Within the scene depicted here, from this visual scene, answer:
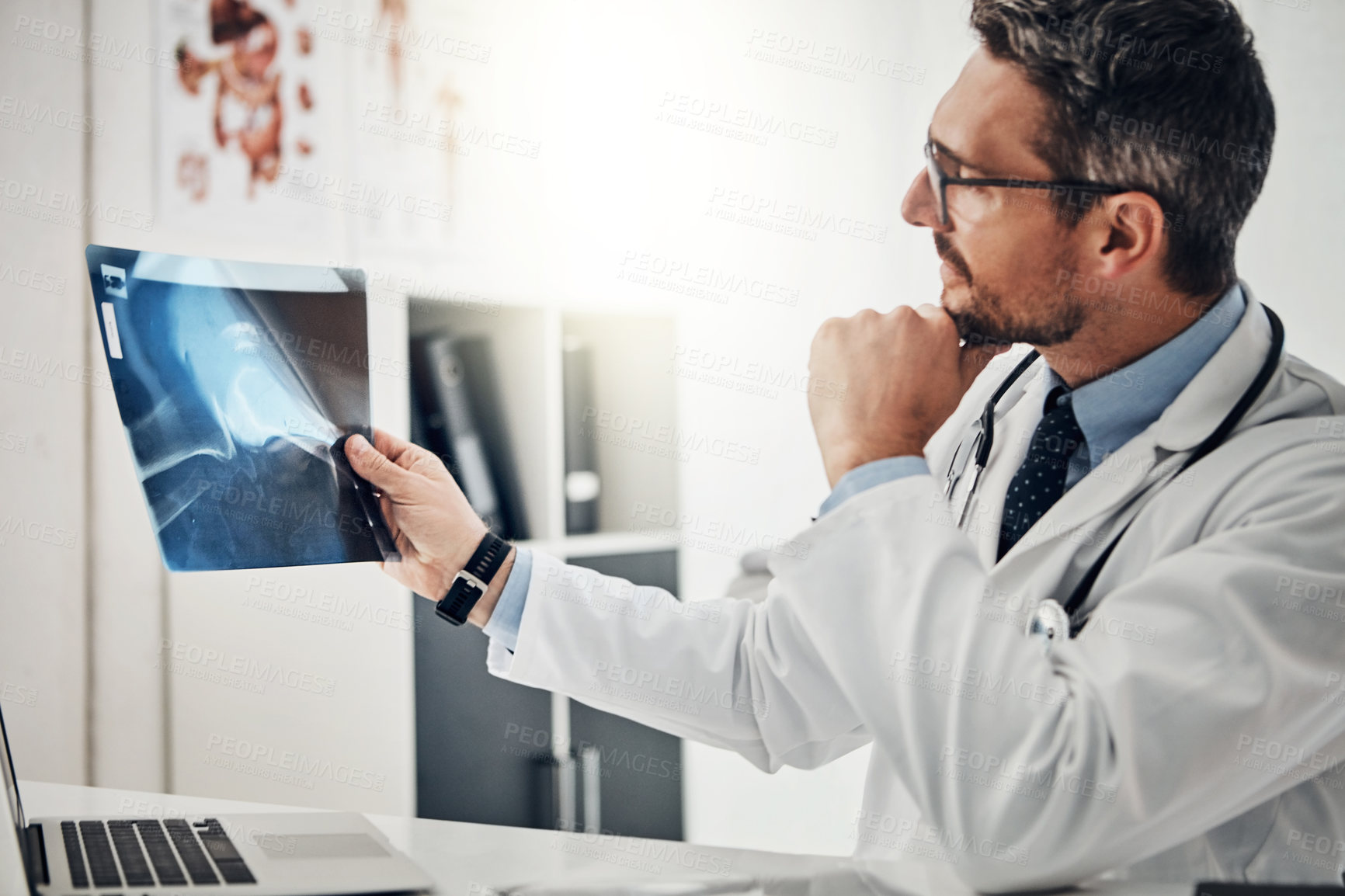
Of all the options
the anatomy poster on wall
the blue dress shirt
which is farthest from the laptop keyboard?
the anatomy poster on wall

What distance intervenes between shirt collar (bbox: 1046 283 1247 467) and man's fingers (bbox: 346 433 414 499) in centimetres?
84

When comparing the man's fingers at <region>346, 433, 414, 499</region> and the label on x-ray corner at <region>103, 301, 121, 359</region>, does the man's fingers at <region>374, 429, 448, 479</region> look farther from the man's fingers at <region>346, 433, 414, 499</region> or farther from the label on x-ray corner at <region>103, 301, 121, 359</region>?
the label on x-ray corner at <region>103, 301, 121, 359</region>

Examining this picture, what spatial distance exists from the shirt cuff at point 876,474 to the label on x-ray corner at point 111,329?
81 centimetres

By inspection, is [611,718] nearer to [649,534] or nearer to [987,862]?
[649,534]

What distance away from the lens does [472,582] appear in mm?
1283

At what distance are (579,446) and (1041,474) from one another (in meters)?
0.99

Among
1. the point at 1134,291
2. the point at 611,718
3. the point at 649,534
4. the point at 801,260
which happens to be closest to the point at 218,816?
the point at 611,718

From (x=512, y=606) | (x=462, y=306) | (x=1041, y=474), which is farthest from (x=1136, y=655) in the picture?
(x=462, y=306)

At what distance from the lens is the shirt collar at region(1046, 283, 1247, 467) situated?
117cm

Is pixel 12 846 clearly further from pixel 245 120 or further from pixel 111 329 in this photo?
pixel 245 120

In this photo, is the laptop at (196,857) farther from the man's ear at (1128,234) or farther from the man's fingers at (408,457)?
the man's ear at (1128,234)

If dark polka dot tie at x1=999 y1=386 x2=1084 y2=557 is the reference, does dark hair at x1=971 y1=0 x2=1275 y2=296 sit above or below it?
above

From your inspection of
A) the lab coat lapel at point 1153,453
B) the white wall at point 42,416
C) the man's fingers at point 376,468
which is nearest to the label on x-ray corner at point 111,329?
the man's fingers at point 376,468

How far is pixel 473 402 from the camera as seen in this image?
187cm
